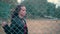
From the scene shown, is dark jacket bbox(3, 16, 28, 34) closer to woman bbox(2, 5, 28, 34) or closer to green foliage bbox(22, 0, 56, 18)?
woman bbox(2, 5, 28, 34)

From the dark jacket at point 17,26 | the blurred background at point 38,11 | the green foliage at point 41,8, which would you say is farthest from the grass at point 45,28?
the dark jacket at point 17,26

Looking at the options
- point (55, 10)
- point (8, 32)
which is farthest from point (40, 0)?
point (8, 32)

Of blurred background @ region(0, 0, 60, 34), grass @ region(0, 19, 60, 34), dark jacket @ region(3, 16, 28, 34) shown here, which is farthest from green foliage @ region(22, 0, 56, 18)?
dark jacket @ region(3, 16, 28, 34)

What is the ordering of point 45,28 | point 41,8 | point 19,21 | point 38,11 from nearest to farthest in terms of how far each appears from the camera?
point 19,21 < point 38,11 < point 41,8 < point 45,28

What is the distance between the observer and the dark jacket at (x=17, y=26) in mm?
4051

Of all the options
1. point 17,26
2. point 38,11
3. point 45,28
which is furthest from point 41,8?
point 17,26

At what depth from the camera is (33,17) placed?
593 cm

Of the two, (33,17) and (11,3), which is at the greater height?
(11,3)

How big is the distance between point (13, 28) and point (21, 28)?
0.15m

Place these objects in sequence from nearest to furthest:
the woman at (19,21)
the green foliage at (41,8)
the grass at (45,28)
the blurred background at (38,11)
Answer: the woman at (19,21)
the blurred background at (38,11)
the green foliage at (41,8)
the grass at (45,28)

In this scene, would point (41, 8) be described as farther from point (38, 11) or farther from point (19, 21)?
point (19, 21)

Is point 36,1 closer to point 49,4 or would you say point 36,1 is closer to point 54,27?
point 49,4

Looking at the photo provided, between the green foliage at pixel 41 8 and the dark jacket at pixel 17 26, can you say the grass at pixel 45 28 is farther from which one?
the dark jacket at pixel 17 26

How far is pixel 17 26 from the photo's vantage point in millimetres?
4121
